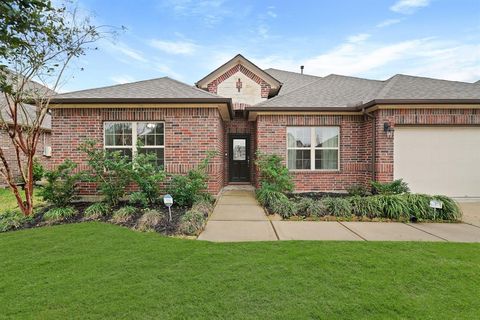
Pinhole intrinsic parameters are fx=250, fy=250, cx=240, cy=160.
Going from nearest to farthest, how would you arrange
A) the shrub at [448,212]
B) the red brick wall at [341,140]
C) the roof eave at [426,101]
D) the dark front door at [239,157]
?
1. the shrub at [448,212]
2. the roof eave at [426,101]
3. the red brick wall at [341,140]
4. the dark front door at [239,157]

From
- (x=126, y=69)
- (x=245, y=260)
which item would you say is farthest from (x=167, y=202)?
(x=126, y=69)

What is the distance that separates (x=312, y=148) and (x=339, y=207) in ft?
11.0

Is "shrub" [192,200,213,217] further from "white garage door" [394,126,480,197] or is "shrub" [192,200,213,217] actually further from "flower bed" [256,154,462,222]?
"white garage door" [394,126,480,197]

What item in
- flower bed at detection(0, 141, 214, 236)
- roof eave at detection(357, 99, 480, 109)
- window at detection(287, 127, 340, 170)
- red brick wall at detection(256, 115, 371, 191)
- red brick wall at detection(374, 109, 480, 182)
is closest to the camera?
flower bed at detection(0, 141, 214, 236)

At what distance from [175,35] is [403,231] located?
42.2 ft

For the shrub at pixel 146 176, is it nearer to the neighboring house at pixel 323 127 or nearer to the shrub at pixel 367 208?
the neighboring house at pixel 323 127

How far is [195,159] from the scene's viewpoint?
26.2ft

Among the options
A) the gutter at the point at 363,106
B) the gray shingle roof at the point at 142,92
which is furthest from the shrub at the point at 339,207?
the gray shingle roof at the point at 142,92

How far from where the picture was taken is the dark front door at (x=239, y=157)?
11430mm

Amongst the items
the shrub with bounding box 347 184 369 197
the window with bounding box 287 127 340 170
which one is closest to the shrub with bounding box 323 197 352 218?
the shrub with bounding box 347 184 369 197

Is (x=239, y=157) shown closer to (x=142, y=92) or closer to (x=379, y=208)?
(x=142, y=92)

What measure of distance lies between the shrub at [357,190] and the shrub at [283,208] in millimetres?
3045

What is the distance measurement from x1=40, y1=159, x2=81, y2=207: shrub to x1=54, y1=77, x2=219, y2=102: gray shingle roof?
240cm

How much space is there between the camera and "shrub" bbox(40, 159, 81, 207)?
6.43 metres
